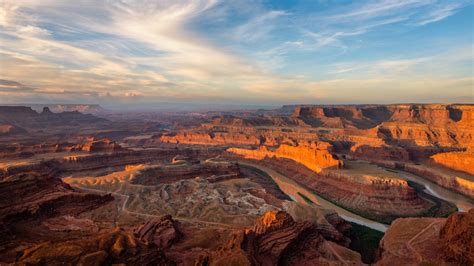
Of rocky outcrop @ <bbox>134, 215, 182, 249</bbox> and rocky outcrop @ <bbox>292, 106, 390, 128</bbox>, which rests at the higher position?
rocky outcrop @ <bbox>292, 106, 390, 128</bbox>

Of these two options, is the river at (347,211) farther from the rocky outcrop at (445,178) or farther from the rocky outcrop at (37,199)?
the rocky outcrop at (37,199)

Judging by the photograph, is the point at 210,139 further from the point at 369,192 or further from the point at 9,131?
the point at 369,192

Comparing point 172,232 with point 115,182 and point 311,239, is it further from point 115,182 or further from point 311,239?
point 115,182

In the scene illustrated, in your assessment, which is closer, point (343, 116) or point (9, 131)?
point (9, 131)

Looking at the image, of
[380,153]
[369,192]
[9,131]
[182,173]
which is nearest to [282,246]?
[369,192]

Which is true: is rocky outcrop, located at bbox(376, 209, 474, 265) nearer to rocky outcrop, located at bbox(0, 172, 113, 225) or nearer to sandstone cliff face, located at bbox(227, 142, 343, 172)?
sandstone cliff face, located at bbox(227, 142, 343, 172)

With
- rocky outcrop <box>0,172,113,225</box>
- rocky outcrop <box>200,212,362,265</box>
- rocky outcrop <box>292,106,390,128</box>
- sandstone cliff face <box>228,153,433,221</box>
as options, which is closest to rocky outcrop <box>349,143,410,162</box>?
sandstone cliff face <box>228,153,433,221</box>
